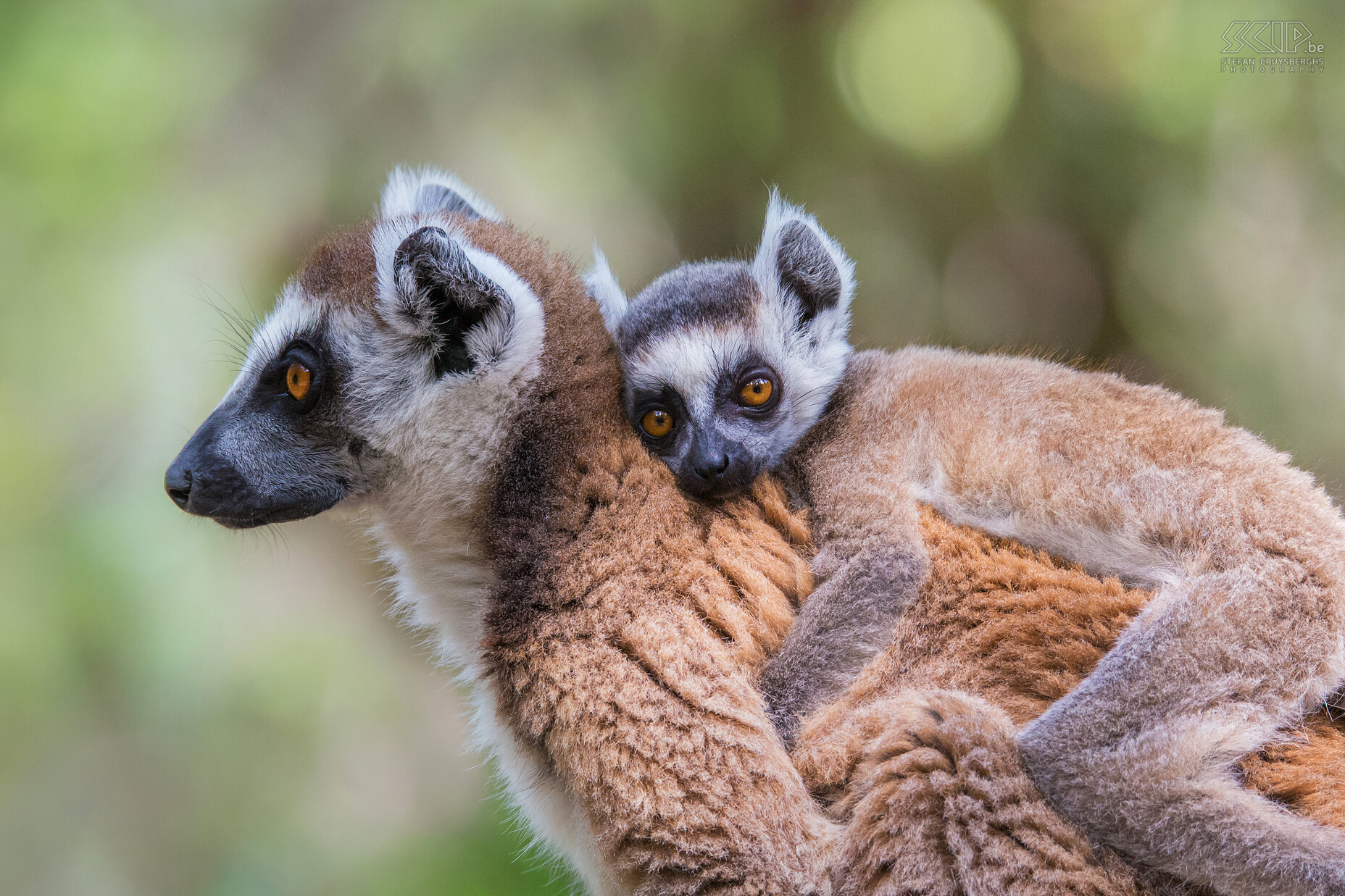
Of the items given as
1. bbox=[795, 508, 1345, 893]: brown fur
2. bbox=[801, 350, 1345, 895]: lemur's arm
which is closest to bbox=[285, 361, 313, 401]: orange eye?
bbox=[801, 350, 1345, 895]: lemur's arm

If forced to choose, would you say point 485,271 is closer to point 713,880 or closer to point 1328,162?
point 713,880

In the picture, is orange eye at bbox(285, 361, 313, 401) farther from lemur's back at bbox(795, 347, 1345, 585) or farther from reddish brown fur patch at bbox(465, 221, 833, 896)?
lemur's back at bbox(795, 347, 1345, 585)

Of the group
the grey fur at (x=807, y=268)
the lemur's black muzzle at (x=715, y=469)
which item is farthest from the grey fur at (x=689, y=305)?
the lemur's black muzzle at (x=715, y=469)

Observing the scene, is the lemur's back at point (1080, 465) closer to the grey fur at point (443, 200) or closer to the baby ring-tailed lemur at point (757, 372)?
the baby ring-tailed lemur at point (757, 372)

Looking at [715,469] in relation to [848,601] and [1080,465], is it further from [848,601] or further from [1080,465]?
[1080,465]

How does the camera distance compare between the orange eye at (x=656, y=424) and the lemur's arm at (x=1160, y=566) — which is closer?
the lemur's arm at (x=1160, y=566)

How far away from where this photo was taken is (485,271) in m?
1.89

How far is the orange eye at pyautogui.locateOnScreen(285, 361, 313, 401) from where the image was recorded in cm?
203

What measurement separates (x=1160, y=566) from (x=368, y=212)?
290 cm

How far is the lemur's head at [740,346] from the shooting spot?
246cm

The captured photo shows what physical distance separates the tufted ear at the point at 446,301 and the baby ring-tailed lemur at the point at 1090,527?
45 cm

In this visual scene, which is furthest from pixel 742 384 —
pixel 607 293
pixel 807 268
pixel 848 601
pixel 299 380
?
pixel 299 380

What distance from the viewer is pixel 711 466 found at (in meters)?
2.16

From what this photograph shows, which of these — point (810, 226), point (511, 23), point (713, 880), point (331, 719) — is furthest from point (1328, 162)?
point (331, 719)
